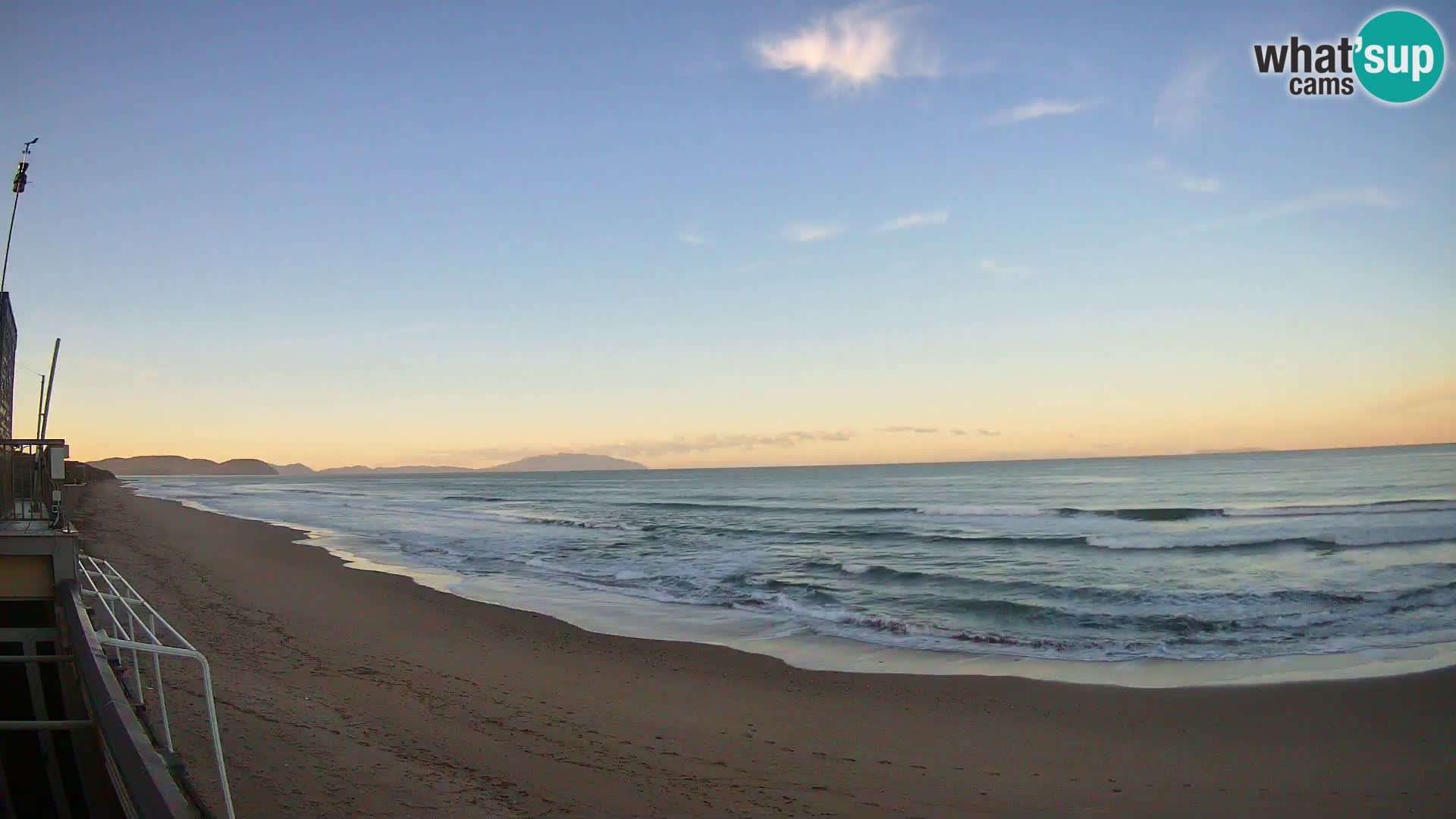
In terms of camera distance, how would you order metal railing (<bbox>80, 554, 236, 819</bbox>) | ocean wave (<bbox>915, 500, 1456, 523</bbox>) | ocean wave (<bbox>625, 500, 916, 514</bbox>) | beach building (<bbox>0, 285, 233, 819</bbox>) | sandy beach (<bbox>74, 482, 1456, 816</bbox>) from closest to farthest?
metal railing (<bbox>80, 554, 236, 819</bbox>), beach building (<bbox>0, 285, 233, 819</bbox>), sandy beach (<bbox>74, 482, 1456, 816</bbox>), ocean wave (<bbox>915, 500, 1456, 523</bbox>), ocean wave (<bbox>625, 500, 916, 514</bbox>)

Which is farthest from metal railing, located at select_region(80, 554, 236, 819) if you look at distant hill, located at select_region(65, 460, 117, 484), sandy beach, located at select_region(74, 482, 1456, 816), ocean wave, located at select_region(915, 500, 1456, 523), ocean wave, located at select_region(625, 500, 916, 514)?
ocean wave, located at select_region(625, 500, 916, 514)

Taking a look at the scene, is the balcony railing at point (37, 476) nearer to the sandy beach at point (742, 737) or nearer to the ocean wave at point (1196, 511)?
the sandy beach at point (742, 737)

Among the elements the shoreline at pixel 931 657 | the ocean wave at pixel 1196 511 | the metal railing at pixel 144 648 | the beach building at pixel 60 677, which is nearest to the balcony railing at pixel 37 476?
the beach building at pixel 60 677

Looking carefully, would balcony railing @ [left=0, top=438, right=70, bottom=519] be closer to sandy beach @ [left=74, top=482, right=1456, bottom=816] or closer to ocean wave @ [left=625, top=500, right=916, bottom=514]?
sandy beach @ [left=74, top=482, right=1456, bottom=816]

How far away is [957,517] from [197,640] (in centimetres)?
3221

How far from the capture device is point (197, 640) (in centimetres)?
1086

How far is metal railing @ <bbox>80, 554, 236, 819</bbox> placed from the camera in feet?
13.9

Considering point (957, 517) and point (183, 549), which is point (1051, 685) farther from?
point (957, 517)

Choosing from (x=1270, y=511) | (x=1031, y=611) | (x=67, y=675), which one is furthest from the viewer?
(x=1270, y=511)

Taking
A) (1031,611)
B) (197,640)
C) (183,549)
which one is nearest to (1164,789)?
(1031,611)

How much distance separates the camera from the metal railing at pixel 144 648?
13.9 feet

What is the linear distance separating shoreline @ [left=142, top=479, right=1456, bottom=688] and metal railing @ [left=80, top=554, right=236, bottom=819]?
6.09 m

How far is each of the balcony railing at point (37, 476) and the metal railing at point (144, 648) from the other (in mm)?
767

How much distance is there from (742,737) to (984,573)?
13374 millimetres
